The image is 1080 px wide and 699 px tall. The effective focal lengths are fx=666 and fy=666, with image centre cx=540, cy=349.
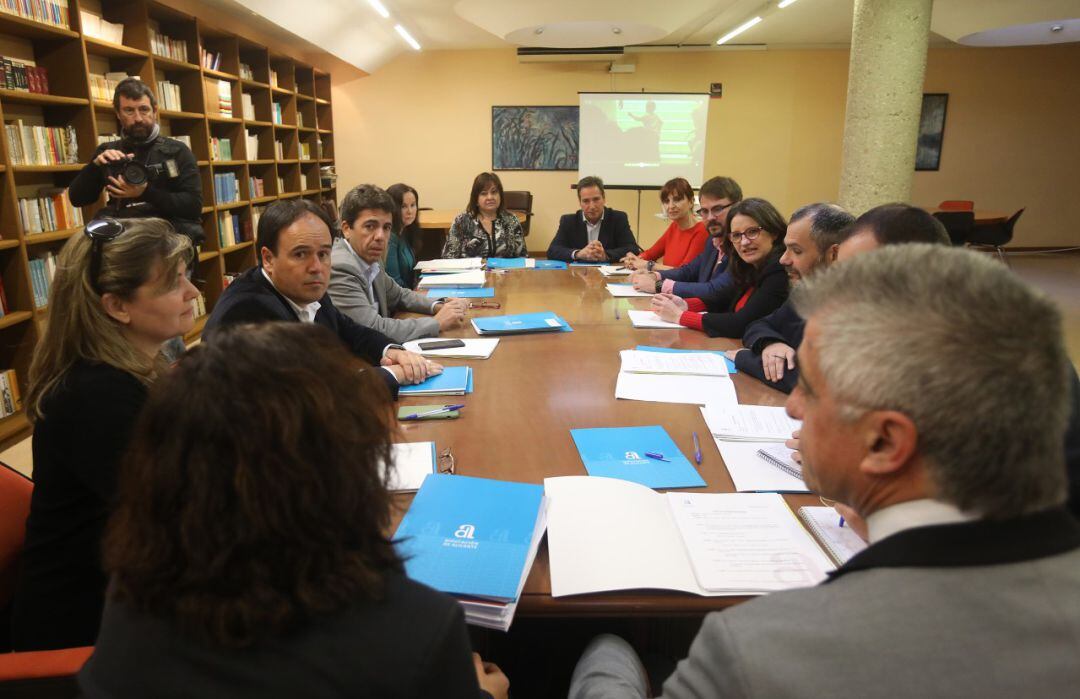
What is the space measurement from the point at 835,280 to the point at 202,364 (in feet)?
2.23

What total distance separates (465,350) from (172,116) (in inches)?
162

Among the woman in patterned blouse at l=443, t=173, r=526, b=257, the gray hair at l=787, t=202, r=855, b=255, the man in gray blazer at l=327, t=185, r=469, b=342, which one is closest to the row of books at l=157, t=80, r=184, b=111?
the woman in patterned blouse at l=443, t=173, r=526, b=257

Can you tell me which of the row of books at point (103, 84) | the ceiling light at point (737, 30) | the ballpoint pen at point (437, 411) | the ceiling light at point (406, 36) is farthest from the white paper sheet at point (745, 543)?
the ceiling light at point (406, 36)

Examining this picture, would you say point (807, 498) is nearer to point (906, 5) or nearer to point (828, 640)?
point (828, 640)

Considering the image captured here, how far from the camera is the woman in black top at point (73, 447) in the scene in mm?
1159

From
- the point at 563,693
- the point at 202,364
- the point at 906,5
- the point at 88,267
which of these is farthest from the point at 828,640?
the point at 906,5

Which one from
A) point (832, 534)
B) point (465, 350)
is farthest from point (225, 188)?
point (832, 534)

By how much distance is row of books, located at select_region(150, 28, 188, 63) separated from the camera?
473cm

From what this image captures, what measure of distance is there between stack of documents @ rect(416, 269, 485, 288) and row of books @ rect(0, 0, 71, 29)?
2360 millimetres

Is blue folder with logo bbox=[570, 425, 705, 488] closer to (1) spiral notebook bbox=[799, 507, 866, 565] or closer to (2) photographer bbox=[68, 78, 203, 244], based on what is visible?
(1) spiral notebook bbox=[799, 507, 866, 565]

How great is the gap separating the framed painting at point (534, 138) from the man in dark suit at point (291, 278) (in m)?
7.03

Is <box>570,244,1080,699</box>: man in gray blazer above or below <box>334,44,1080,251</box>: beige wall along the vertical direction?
below

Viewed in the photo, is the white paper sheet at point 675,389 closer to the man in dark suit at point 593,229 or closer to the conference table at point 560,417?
the conference table at point 560,417

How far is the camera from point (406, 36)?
7.46 m
